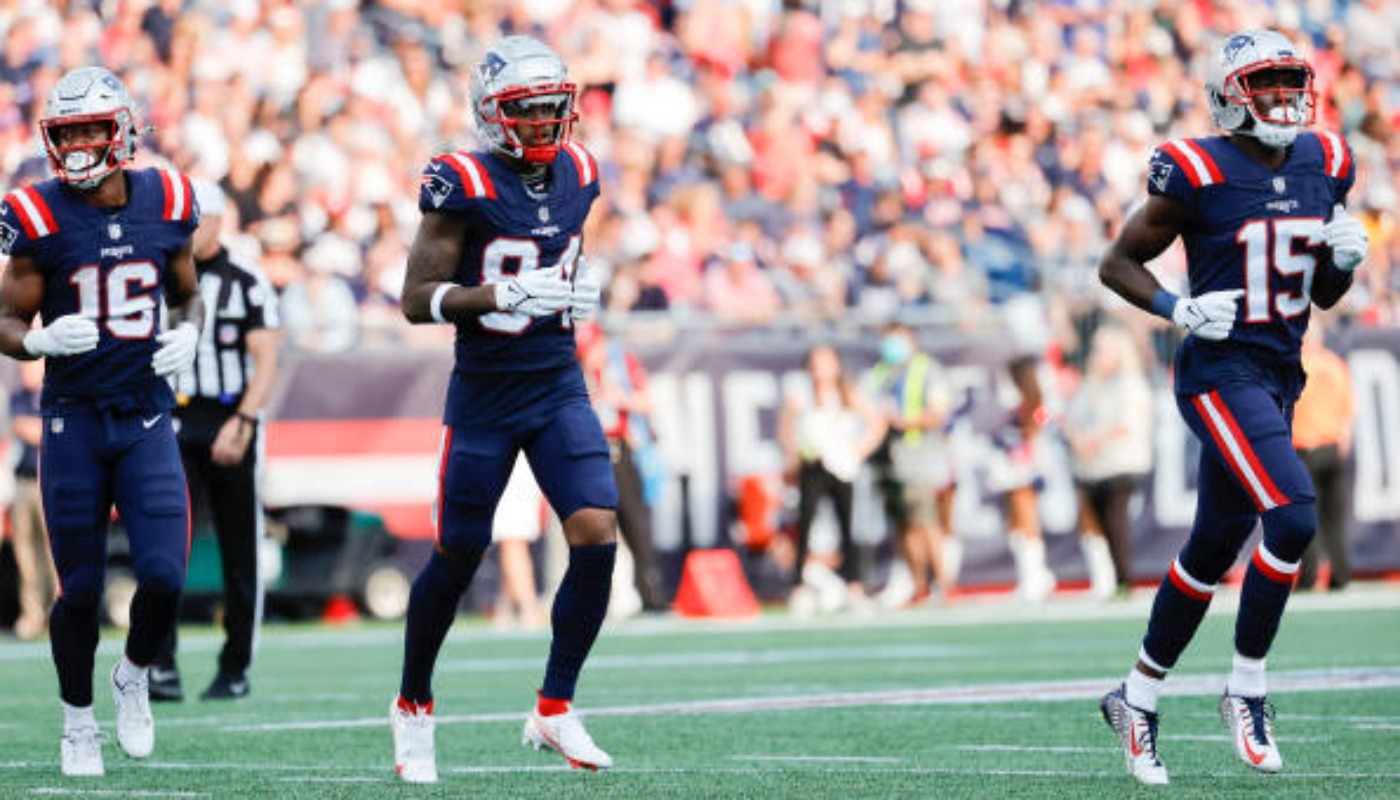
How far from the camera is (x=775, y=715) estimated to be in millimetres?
9195

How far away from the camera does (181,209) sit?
7.68m

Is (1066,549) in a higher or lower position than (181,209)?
lower

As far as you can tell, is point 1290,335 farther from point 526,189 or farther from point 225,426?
point 225,426

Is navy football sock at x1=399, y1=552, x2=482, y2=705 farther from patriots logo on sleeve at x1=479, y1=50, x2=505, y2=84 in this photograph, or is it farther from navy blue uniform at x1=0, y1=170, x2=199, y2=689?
patriots logo on sleeve at x1=479, y1=50, x2=505, y2=84

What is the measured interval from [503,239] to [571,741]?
1.32 m

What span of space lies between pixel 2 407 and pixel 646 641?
12.3ft

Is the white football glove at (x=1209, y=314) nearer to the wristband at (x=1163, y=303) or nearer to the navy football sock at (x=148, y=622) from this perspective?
the wristband at (x=1163, y=303)

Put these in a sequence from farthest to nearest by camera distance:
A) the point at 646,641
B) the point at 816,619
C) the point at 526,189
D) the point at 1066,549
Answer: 1. the point at 1066,549
2. the point at 816,619
3. the point at 646,641
4. the point at 526,189

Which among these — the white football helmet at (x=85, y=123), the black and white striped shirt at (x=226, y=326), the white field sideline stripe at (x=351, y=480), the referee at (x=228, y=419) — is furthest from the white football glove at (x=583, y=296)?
the white field sideline stripe at (x=351, y=480)

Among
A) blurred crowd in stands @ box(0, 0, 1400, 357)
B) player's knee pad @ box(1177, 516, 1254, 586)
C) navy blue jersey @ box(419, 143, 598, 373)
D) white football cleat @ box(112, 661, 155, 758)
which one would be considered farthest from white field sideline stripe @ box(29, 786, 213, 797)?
blurred crowd in stands @ box(0, 0, 1400, 357)

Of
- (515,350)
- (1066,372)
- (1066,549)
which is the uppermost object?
(515,350)

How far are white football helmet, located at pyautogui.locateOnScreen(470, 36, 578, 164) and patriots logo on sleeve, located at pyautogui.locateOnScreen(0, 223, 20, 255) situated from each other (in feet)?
4.24

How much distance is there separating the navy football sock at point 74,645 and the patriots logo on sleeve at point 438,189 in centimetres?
150

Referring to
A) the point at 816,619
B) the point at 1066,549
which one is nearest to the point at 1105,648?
the point at 816,619
